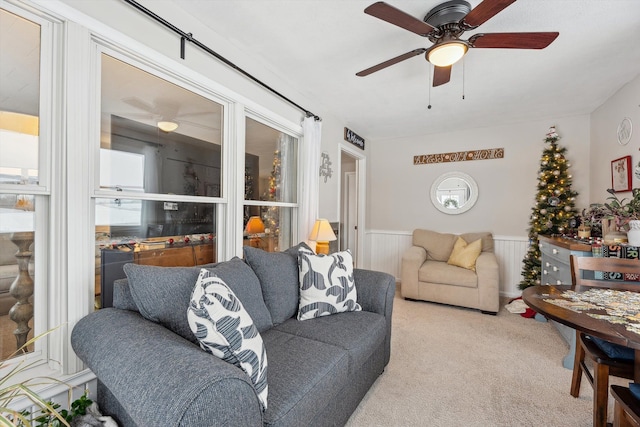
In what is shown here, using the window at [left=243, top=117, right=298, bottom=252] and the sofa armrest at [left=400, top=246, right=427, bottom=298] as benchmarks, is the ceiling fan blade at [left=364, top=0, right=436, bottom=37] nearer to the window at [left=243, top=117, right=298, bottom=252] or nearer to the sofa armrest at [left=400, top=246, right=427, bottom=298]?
the window at [left=243, top=117, right=298, bottom=252]

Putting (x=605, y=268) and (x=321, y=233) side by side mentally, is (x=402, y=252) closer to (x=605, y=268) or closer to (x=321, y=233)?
(x=321, y=233)

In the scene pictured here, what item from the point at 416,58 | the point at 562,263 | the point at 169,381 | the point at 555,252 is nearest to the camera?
the point at 169,381

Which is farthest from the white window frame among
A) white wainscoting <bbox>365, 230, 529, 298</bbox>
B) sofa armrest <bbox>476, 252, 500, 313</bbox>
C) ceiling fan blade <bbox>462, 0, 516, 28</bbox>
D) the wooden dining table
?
white wainscoting <bbox>365, 230, 529, 298</bbox>

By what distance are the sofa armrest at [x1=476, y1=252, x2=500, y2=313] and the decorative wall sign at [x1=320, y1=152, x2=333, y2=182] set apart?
7.07 ft

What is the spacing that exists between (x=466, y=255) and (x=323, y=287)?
2.55m

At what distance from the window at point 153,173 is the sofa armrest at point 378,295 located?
3.91 ft

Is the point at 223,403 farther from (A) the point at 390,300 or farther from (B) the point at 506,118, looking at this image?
(B) the point at 506,118

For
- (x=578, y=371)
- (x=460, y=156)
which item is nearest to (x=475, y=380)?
(x=578, y=371)

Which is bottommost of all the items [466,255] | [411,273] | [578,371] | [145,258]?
[578,371]

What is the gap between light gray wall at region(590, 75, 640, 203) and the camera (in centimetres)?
268

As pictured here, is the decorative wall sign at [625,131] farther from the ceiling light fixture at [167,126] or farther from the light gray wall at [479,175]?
the ceiling light fixture at [167,126]

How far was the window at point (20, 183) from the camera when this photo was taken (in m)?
1.26

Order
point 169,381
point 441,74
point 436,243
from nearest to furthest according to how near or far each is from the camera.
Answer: point 169,381
point 441,74
point 436,243

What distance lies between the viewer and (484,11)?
1.55 m
